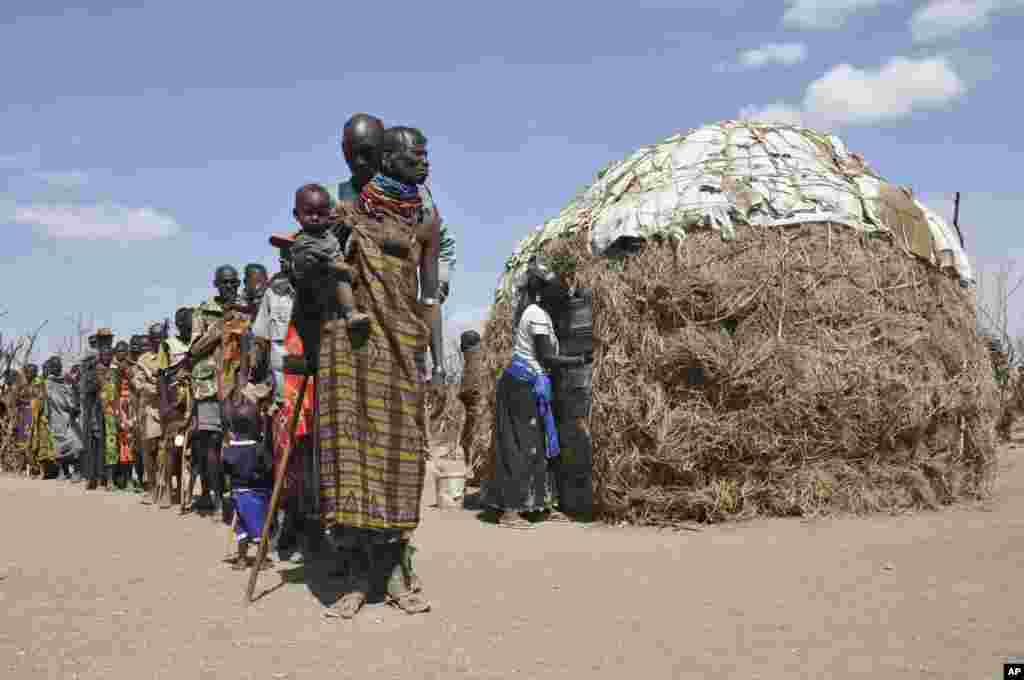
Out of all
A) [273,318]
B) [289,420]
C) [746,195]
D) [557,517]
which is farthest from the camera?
[557,517]

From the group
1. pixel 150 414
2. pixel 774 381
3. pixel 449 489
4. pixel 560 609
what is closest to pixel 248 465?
pixel 560 609

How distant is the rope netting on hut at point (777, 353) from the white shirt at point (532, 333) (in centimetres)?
53

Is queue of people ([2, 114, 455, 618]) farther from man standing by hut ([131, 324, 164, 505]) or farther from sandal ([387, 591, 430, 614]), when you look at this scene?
man standing by hut ([131, 324, 164, 505])

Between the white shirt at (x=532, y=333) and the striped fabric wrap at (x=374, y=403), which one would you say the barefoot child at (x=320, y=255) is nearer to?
the striped fabric wrap at (x=374, y=403)

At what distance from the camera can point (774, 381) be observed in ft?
23.1

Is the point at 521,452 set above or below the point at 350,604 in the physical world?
above

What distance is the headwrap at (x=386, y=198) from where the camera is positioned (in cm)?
416

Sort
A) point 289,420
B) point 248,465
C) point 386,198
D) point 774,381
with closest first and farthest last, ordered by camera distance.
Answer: point 386,198, point 289,420, point 248,465, point 774,381

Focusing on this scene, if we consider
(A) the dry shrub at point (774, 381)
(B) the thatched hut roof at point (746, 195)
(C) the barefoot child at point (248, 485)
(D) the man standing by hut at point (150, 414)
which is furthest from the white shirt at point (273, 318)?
(D) the man standing by hut at point (150, 414)

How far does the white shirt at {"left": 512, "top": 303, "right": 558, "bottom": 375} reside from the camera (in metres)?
7.40

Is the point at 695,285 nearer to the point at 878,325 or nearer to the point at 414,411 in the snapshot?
the point at 878,325

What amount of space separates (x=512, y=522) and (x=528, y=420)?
875mm

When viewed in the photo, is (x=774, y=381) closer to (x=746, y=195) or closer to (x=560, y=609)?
(x=746, y=195)

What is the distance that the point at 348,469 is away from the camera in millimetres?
3930
